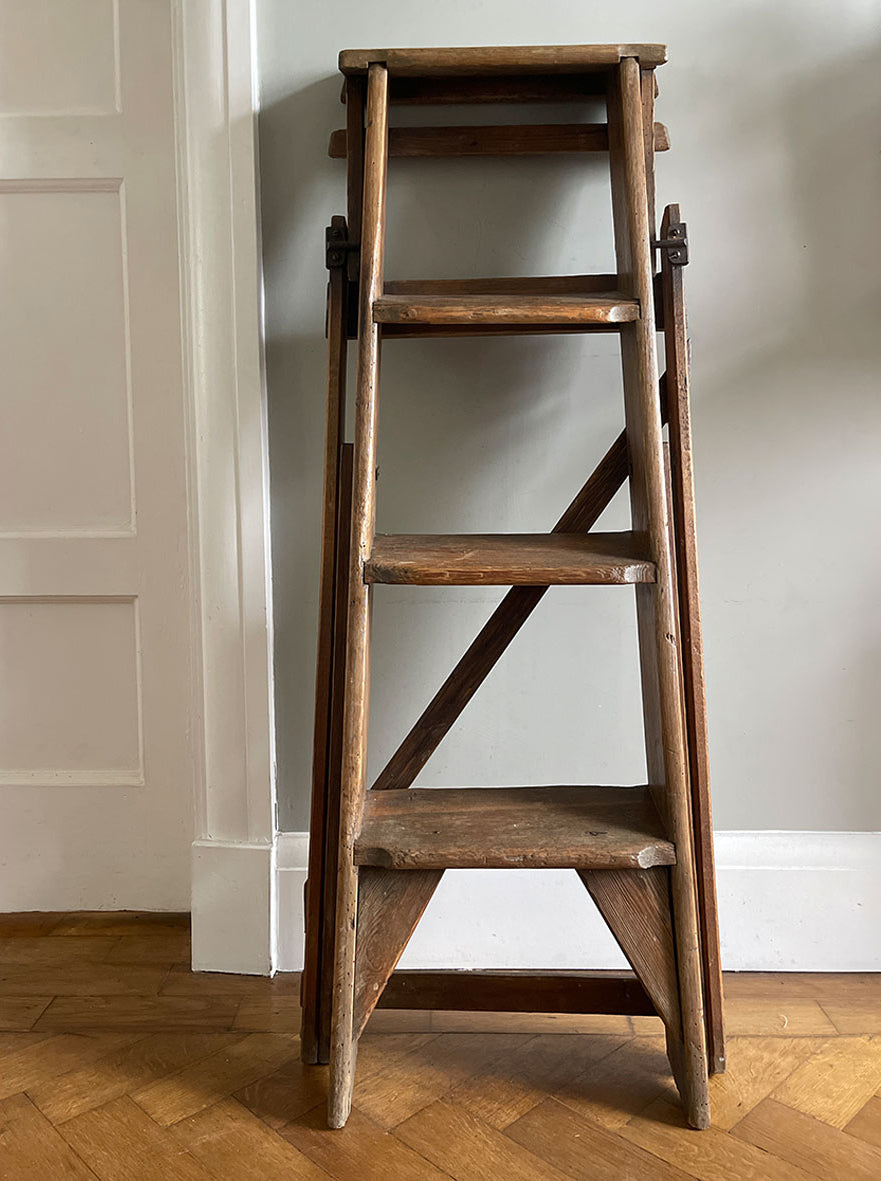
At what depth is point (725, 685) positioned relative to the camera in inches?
67.0

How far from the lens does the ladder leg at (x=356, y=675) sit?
4.17 feet

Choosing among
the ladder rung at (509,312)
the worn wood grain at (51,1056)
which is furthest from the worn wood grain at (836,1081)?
the ladder rung at (509,312)

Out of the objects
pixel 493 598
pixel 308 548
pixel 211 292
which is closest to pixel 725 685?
pixel 493 598

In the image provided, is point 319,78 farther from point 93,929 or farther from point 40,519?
point 93,929

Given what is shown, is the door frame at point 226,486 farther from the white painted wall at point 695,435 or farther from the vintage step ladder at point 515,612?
the vintage step ladder at point 515,612

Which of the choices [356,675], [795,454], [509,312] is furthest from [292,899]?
[795,454]

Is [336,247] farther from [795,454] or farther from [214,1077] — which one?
[214,1077]

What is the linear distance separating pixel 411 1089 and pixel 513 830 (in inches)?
16.8

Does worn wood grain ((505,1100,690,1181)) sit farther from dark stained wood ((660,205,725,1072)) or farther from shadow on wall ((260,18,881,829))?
shadow on wall ((260,18,881,829))

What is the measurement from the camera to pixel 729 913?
1.70m

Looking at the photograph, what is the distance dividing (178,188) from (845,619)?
1.37 m

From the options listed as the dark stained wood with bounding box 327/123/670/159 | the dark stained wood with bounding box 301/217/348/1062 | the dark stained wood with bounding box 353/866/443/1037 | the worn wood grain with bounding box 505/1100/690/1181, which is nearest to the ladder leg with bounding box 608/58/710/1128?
the worn wood grain with bounding box 505/1100/690/1181

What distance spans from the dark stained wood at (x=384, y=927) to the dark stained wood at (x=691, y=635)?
0.42 meters

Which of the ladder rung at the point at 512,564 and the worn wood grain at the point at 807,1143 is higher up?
the ladder rung at the point at 512,564
